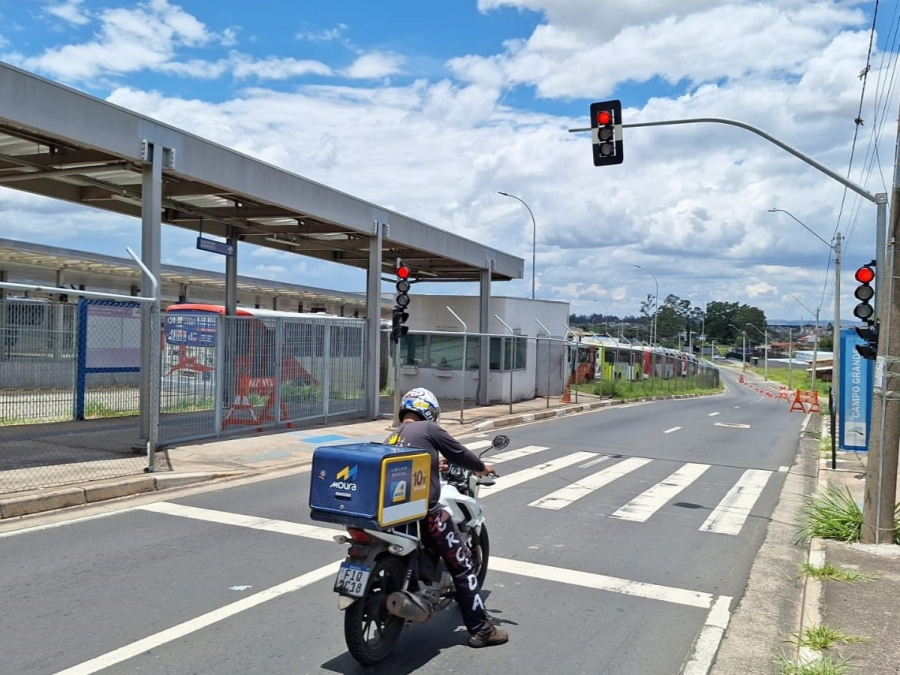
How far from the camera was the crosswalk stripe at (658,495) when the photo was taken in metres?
9.85

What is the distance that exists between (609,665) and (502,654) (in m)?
0.67

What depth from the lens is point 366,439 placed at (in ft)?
52.9

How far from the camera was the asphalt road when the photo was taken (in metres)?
5.05

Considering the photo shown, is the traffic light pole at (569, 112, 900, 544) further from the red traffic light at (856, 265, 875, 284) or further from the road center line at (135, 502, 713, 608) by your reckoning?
the red traffic light at (856, 265, 875, 284)

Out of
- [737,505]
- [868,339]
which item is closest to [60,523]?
[737,505]

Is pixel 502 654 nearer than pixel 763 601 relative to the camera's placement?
Yes

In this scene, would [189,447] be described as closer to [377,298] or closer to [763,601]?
[377,298]

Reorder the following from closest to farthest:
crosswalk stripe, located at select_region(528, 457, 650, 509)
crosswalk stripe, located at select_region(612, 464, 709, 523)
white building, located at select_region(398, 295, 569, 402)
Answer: crosswalk stripe, located at select_region(612, 464, 709, 523) < crosswalk stripe, located at select_region(528, 457, 650, 509) < white building, located at select_region(398, 295, 569, 402)

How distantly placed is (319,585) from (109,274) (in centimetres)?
2879

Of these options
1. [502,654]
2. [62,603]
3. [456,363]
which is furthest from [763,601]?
[456,363]

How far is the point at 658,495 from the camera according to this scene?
11.3 metres

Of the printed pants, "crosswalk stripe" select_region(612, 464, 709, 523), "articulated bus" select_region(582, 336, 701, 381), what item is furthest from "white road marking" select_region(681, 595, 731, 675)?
"articulated bus" select_region(582, 336, 701, 381)

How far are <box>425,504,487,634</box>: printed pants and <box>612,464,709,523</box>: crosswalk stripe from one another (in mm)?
4780

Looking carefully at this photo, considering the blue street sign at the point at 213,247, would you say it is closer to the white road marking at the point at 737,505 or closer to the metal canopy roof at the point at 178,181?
the metal canopy roof at the point at 178,181
